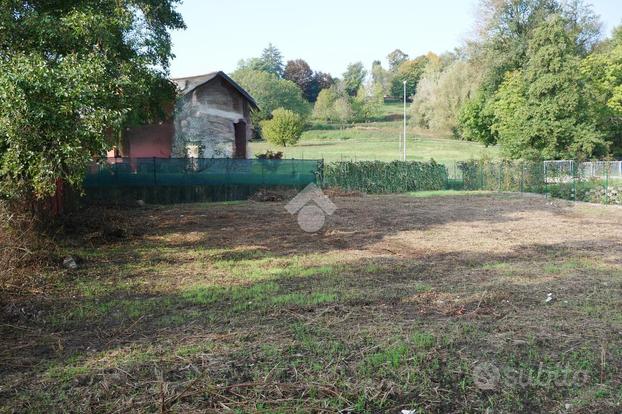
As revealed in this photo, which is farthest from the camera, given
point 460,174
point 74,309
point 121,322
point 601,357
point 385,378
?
point 460,174

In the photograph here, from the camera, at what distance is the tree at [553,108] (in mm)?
33375

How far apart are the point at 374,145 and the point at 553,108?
30.6 meters

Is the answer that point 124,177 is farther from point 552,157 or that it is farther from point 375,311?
point 552,157

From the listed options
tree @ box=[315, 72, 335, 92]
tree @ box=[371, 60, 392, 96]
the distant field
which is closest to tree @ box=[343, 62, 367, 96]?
tree @ box=[371, 60, 392, 96]

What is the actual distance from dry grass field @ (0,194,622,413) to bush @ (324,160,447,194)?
17.0 m

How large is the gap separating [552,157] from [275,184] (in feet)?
63.9

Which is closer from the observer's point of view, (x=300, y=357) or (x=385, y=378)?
(x=385, y=378)

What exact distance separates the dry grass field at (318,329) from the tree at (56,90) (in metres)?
1.56

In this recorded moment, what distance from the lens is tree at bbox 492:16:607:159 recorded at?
109 ft

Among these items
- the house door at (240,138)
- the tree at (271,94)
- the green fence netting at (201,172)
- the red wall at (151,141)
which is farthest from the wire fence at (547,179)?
the tree at (271,94)

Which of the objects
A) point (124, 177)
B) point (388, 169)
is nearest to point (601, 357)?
point (124, 177)

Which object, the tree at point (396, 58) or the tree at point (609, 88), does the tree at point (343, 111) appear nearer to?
the tree at point (609, 88)

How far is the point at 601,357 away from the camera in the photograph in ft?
14.2

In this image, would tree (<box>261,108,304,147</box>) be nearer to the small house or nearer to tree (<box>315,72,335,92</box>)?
the small house
